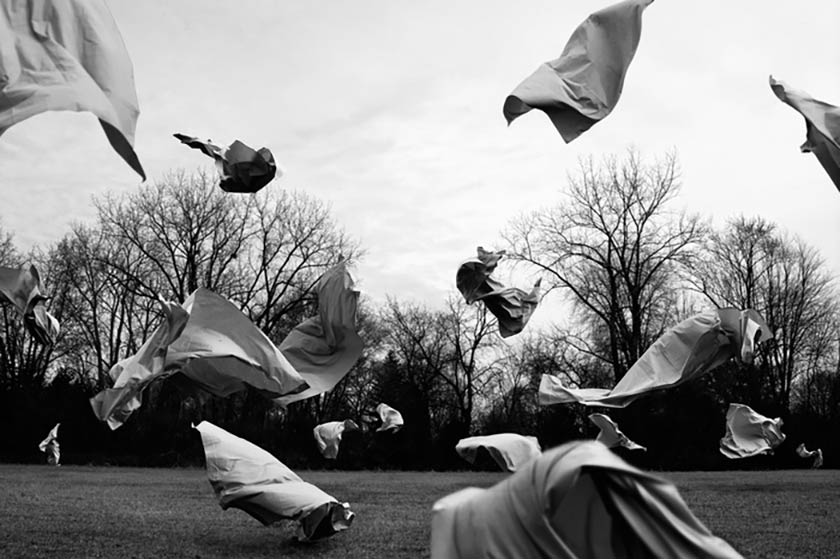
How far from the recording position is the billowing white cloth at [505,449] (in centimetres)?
799

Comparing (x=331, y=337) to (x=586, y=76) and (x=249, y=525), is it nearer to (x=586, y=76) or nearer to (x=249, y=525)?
(x=249, y=525)

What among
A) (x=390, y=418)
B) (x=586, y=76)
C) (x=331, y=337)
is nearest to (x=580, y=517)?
(x=586, y=76)

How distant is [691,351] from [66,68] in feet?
20.9

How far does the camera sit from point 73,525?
31.9 ft

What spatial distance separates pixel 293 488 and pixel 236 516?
3.28m

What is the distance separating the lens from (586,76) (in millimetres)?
6633

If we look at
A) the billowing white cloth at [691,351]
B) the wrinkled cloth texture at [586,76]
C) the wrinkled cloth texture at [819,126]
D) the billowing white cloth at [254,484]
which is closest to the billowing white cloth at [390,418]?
the billowing white cloth at [691,351]

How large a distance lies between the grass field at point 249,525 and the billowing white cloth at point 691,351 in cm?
173

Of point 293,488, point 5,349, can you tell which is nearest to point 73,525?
point 293,488

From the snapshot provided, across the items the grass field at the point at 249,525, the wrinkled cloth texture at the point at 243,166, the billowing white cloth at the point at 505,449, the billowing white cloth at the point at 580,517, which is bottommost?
the grass field at the point at 249,525

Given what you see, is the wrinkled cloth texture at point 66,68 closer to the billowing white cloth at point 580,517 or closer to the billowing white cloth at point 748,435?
the billowing white cloth at point 580,517

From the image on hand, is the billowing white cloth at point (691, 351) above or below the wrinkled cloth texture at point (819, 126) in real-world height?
below

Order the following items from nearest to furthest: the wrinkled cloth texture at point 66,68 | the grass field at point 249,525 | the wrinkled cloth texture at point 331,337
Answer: the wrinkled cloth texture at point 66,68, the grass field at point 249,525, the wrinkled cloth texture at point 331,337

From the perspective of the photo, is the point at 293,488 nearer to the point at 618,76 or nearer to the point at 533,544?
the point at 618,76
